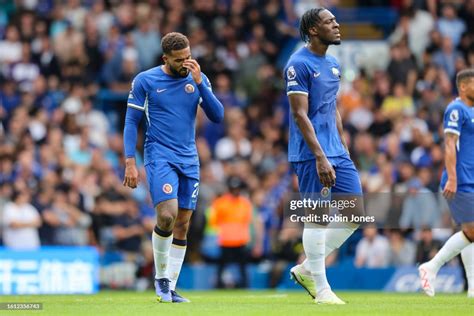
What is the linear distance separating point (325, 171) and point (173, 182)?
1.68 m

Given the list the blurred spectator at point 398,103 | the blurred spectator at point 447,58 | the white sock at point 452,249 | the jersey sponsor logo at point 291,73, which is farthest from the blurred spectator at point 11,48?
the jersey sponsor logo at point 291,73

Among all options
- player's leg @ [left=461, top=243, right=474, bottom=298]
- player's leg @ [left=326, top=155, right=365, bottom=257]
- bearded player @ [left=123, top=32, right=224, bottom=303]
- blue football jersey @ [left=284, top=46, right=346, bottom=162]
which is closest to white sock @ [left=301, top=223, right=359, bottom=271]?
player's leg @ [left=326, top=155, right=365, bottom=257]

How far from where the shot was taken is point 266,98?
83.5 ft

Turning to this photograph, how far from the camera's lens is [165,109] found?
13.1 metres

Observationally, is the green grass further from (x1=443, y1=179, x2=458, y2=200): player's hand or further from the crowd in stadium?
the crowd in stadium

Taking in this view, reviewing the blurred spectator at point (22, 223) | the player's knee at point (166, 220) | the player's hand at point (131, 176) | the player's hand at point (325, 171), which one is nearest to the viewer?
the player's hand at point (325, 171)

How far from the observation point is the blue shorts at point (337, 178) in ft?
41.1

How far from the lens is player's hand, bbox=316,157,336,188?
12141 millimetres

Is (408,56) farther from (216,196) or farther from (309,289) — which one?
(309,289)

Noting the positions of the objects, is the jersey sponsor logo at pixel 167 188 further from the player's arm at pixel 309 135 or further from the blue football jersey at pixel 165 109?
the player's arm at pixel 309 135

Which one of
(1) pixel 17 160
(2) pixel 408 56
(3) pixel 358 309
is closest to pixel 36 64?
(1) pixel 17 160

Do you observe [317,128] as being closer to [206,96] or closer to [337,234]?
[337,234]

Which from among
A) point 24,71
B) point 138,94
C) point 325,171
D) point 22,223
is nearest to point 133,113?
point 138,94

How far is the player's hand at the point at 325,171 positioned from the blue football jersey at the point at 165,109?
161cm
